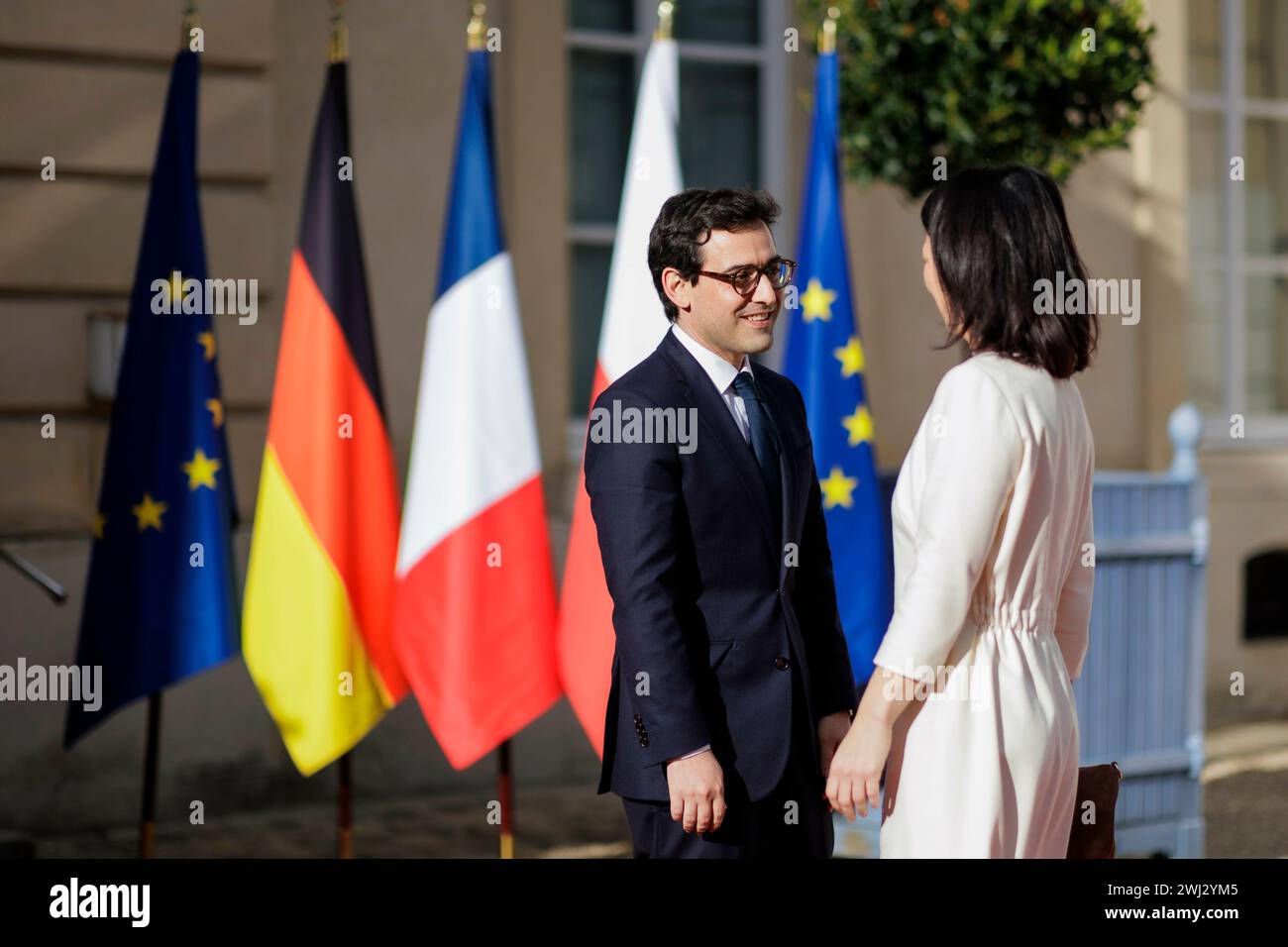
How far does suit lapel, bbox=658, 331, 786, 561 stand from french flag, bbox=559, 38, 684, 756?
1.52 m

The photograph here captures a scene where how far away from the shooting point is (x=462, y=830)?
5.72m

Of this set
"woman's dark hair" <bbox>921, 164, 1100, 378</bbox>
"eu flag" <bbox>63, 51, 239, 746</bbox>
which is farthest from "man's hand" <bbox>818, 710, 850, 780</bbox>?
"eu flag" <bbox>63, 51, 239, 746</bbox>

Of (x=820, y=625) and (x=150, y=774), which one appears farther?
(x=150, y=774)

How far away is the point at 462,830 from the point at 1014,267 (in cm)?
383

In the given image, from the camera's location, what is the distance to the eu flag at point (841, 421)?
4.80 meters

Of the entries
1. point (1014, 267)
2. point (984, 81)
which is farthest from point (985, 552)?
point (984, 81)

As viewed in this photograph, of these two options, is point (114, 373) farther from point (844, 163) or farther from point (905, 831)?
point (905, 831)

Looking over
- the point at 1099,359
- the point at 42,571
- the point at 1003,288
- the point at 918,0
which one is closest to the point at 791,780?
the point at 1003,288

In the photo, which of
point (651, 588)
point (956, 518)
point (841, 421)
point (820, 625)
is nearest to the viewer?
point (956, 518)

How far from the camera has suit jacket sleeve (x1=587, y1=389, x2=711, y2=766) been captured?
257cm

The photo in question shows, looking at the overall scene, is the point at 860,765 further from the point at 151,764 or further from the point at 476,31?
the point at 476,31

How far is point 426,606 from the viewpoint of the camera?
437cm

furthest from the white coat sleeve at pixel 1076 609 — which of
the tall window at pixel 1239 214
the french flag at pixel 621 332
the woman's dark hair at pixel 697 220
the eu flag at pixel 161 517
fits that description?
the tall window at pixel 1239 214

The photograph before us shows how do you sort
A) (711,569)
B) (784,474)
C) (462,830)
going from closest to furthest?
(711,569)
(784,474)
(462,830)
